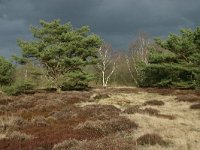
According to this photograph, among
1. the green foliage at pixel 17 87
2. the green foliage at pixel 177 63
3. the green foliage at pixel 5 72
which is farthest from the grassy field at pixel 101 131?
the green foliage at pixel 5 72

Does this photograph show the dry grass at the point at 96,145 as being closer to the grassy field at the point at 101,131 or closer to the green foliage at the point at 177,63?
the grassy field at the point at 101,131

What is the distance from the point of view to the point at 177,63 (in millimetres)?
47406

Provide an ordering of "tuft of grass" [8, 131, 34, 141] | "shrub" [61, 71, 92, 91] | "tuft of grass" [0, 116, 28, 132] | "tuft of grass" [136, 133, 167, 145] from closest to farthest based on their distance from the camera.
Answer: "tuft of grass" [136, 133, 167, 145] < "tuft of grass" [8, 131, 34, 141] < "tuft of grass" [0, 116, 28, 132] < "shrub" [61, 71, 92, 91]

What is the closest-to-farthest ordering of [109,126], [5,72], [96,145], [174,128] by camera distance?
[96,145] < [109,126] < [174,128] < [5,72]

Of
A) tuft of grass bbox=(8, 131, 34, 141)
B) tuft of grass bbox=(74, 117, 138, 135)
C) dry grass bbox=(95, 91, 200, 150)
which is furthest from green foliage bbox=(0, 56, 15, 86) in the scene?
tuft of grass bbox=(8, 131, 34, 141)

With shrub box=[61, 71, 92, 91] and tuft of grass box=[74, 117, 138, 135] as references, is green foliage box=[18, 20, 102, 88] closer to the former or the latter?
shrub box=[61, 71, 92, 91]

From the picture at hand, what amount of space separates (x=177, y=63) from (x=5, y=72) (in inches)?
794

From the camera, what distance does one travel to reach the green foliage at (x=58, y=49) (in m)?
42.5

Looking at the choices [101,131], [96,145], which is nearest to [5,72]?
[101,131]

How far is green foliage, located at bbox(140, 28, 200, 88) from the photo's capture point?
1766 inches

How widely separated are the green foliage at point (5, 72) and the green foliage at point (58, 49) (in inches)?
115

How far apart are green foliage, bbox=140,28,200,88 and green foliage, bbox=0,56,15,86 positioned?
1641 cm

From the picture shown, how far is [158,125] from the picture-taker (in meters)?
16.7

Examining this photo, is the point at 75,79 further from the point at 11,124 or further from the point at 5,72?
the point at 11,124
